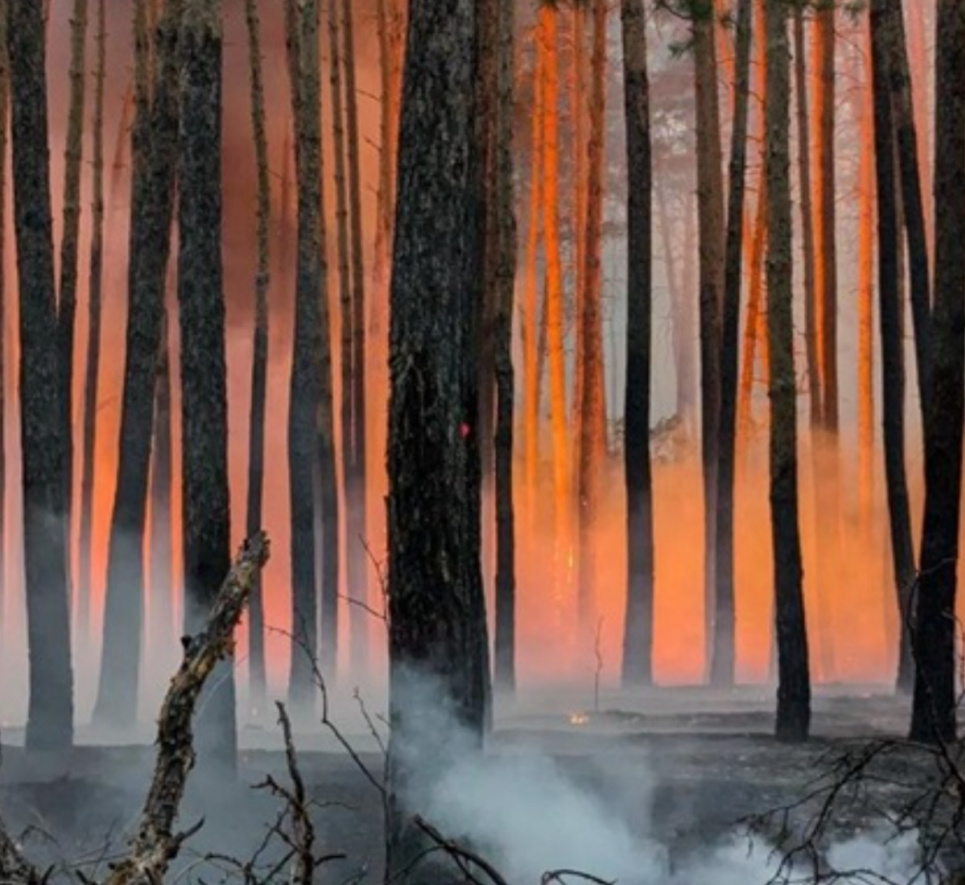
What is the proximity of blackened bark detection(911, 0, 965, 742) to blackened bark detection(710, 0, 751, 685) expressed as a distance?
19.8ft

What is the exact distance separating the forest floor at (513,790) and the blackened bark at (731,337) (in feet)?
15.1

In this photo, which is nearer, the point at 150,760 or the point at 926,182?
the point at 150,760

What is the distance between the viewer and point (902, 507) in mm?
14406

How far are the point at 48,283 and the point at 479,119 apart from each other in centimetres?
461

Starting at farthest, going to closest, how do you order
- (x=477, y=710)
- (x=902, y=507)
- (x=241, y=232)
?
(x=241, y=232)
(x=902, y=507)
(x=477, y=710)

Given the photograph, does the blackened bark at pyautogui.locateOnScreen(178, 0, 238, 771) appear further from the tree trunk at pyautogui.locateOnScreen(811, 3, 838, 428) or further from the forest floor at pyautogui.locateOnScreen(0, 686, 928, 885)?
the tree trunk at pyautogui.locateOnScreen(811, 3, 838, 428)

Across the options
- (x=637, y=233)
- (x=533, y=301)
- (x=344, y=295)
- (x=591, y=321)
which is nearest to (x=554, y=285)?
(x=533, y=301)

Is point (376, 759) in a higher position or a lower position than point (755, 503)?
lower

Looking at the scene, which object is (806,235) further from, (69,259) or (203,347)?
(203,347)

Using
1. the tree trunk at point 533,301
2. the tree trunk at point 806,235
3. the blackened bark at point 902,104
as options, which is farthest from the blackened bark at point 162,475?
the blackened bark at point 902,104

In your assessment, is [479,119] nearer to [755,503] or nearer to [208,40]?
[208,40]

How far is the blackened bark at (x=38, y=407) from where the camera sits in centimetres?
1033

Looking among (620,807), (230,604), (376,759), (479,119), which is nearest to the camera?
(230,604)

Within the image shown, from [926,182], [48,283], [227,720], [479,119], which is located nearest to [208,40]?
[48,283]
